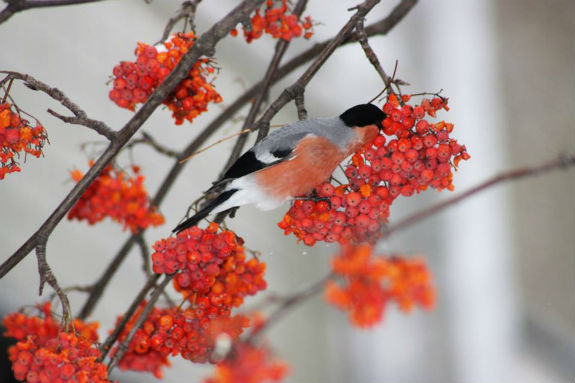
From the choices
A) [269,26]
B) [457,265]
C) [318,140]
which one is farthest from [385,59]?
[318,140]

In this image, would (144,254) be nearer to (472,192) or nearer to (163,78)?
(163,78)

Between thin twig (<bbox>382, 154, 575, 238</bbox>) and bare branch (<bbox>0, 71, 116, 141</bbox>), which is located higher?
bare branch (<bbox>0, 71, 116, 141</bbox>)

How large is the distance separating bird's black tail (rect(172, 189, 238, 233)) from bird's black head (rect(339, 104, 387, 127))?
122mm

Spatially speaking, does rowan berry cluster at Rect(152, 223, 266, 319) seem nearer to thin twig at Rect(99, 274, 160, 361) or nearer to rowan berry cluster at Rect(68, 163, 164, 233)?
thin twig at Rect(99, 274, 160, 361)

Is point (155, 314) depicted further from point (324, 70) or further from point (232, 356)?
point (324, 70)

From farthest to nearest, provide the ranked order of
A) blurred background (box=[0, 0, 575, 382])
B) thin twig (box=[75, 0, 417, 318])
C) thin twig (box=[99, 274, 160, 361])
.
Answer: blurred background (box=[0, 0, 575, 382])
thin twig (box=[75, 0, 417, 318])
thin twig (box=[99, 274, 160, 361])

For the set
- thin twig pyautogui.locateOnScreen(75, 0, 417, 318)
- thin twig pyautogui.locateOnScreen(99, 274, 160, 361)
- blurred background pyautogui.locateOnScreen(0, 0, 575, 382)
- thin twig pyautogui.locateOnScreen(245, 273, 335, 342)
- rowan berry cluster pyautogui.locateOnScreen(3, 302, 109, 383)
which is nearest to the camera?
thin twig pyautogui.locateOnScreen(245, 273, 335, 342)

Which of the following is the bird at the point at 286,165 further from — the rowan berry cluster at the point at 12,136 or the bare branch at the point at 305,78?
the rowan berry cluster at the point at 12,136

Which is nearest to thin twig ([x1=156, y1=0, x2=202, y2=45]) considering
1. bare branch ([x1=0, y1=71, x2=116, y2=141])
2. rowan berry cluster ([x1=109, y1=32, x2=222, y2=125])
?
rowan berry cluster ([x1=109, y1=32, x2=222, y2=125])

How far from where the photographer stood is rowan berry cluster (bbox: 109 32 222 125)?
0.62m

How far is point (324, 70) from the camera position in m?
1.59

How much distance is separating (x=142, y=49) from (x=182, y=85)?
51 millimetres

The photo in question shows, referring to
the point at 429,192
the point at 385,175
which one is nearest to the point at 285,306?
the point at 385,175

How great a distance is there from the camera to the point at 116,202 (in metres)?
0.78
